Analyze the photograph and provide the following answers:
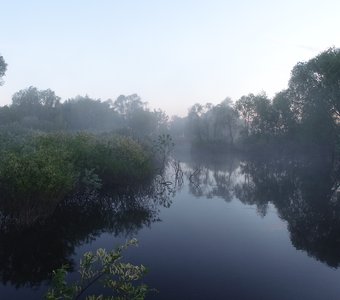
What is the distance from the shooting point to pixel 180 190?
118 feet

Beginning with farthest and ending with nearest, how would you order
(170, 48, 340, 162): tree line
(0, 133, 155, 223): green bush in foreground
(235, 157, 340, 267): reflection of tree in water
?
(170, 48, 340, 162): tree line < (235, 157, 340, 267): reflection of tree in water < (0, 133, 155, 223): green bush in foreground

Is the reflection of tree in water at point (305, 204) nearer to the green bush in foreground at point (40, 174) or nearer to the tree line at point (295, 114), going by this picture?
the green bush in foreground at point (40, 174)

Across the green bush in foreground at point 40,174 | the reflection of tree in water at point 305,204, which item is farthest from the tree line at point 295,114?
the green bush in foreground at point 40,174

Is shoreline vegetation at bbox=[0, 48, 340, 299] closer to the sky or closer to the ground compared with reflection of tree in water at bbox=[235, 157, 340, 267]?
closer to the sky

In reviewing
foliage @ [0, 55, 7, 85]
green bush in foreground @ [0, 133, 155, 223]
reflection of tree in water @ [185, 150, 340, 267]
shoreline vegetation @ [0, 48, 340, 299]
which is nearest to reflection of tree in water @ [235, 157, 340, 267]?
reflection of tree in water @ [185, 150, 340, 267]

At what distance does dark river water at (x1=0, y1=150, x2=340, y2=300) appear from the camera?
14500 mm

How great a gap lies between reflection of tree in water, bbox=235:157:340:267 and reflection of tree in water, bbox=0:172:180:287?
935 centimetres

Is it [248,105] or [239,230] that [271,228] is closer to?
[239,230]

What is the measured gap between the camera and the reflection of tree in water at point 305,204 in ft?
65.1

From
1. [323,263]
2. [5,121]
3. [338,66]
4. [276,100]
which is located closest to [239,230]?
[323,263]

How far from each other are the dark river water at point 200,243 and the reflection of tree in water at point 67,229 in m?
0.05

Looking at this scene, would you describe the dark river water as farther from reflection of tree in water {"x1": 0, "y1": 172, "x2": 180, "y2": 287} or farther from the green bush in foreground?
the green bush in foreground

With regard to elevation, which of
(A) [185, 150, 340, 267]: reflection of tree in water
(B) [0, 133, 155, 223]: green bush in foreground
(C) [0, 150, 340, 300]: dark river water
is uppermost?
(B) [0, 133, 155, 223]: green bush in foreground

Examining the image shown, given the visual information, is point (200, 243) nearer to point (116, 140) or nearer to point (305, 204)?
point (305, 204)
